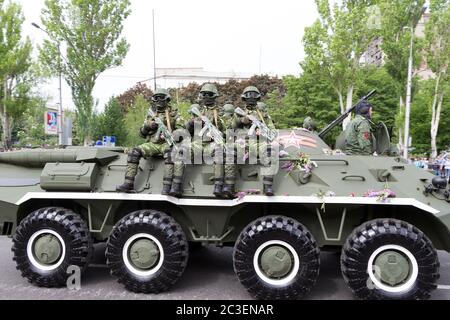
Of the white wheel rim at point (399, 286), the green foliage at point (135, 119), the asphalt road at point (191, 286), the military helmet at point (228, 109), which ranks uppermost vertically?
the green foliage at point (135, 119)

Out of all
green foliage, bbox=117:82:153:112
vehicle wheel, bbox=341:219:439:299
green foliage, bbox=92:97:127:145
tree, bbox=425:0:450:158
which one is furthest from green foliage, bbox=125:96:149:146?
vehicle wheel, bbox=341:219:439:299

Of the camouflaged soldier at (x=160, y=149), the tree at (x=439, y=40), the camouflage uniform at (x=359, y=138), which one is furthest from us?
the tree at (x=439, y=40)

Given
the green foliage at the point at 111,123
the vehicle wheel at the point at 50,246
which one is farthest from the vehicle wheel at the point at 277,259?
the green foliage at the point at 111,123

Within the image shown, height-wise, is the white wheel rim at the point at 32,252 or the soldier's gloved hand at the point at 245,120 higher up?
the soldier's gloved hand at the point at 245,120

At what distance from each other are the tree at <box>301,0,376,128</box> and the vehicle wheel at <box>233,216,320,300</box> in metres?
14.1

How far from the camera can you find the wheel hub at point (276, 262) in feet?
14.7

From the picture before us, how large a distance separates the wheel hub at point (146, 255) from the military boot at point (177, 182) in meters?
0.60

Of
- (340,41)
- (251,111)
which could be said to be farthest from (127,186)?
(340,41)

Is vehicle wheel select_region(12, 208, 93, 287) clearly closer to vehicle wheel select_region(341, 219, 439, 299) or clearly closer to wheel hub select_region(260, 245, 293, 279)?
wheel hub select_region(260, 245, 293, 279)

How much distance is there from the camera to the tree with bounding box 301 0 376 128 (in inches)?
668

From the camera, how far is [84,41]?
59.7ft

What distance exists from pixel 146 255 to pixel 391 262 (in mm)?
2615

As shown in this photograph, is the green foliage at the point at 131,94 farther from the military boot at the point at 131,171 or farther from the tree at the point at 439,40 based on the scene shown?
the military boot at the point at 131,171
